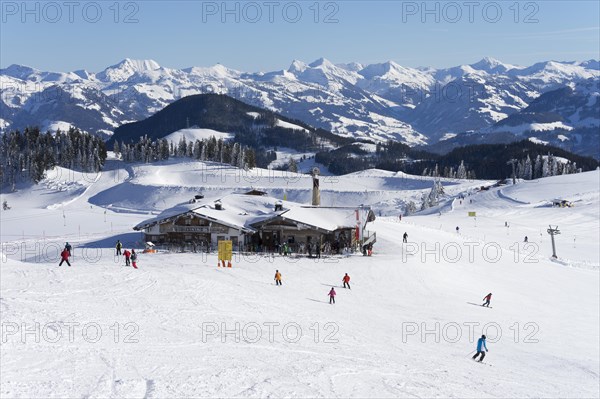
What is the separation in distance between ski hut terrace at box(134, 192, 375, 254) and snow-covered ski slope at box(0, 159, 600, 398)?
8.12 feet

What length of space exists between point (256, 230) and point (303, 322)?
2269cm

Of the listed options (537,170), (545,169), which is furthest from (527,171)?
(545,169)

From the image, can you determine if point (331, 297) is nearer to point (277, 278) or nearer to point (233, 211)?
point (277, 278)

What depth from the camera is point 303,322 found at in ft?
78.8

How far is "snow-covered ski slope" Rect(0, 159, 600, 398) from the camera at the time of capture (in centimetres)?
1591

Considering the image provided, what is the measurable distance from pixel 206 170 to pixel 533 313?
99.0 m

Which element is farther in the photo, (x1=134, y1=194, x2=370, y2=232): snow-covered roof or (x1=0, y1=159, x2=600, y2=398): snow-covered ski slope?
(x1=134, y1=194, x2=370, y2=232): snow-covered roof

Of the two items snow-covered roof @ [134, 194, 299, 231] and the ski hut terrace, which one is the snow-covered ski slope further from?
snow-covered roof @ [134, 194, 299, 231]

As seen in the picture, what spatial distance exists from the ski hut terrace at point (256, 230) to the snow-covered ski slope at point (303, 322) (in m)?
2.47

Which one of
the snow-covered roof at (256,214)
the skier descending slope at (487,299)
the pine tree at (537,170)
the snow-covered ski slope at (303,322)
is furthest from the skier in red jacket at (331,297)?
the pine tree at (537,170)

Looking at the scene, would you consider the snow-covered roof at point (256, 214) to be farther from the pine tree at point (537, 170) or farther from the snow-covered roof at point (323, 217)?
the pine tree at point (537, 170)

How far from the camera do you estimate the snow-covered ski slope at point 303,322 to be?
52.2 ft

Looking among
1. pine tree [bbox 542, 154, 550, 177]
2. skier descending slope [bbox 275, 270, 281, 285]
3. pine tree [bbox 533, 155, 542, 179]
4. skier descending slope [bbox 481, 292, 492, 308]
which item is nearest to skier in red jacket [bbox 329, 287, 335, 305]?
skier descending slope [bbox 275, 270, 281, 285]

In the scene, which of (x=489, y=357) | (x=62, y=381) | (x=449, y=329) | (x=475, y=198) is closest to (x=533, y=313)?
(x=449, y=329)
